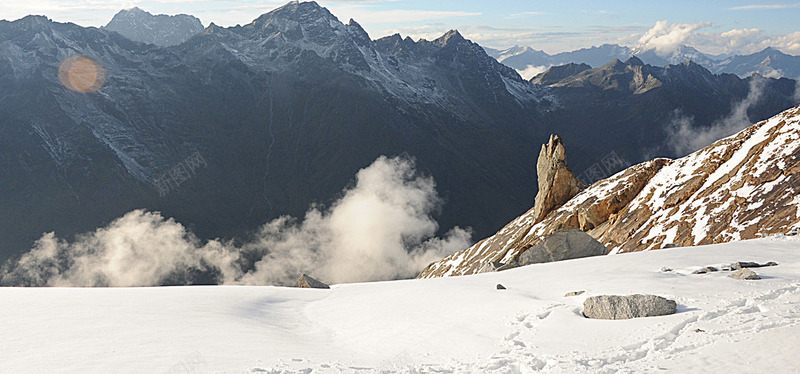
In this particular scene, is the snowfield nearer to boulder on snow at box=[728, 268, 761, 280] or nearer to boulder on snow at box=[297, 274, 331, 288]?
boulder on snow at box=[728, 268, 761, 280]

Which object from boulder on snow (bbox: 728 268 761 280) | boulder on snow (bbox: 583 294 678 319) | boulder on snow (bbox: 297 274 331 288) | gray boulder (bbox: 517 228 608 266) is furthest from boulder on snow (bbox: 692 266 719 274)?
boulder on snow (bbox: 297 274 331 288)

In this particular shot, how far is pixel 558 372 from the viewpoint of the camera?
12773mm

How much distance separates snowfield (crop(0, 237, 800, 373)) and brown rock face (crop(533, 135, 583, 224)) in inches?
2209

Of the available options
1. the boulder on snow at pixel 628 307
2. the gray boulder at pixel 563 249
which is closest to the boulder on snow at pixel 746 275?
the boulder on snow at pixel 628 307

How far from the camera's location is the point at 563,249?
39.0 m

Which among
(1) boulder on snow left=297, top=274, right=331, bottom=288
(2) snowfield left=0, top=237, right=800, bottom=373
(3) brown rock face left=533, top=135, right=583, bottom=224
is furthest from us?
(3) brown rock face left=533, top=135, right=583, bottom=224

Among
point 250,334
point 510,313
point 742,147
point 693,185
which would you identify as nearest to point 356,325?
point 250,334

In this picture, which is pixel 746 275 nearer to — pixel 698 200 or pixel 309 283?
pixel 309 283

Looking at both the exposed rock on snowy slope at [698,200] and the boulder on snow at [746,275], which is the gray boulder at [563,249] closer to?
the exposed rock on snowy slope at [698,200]

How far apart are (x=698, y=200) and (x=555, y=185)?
27.7 meters

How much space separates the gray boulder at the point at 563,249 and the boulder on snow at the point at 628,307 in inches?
858

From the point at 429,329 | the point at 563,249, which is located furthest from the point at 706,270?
the point at 563,249

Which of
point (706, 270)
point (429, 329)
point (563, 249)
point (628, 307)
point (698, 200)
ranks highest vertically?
point (429, 329)

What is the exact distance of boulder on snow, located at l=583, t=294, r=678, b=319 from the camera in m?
16.4
